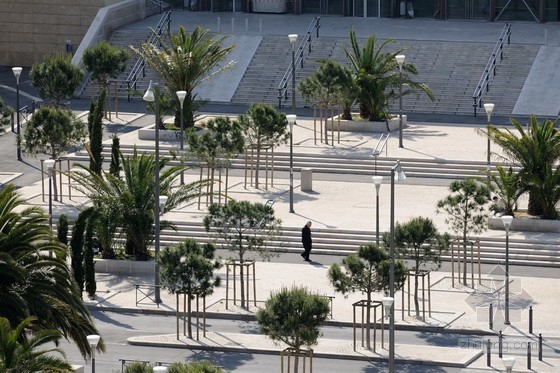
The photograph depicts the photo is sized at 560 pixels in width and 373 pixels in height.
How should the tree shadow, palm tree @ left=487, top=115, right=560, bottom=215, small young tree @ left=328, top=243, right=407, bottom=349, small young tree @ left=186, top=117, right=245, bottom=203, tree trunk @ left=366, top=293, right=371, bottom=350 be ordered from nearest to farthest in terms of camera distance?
1. the tree shadow
2. small young tree @ left=328, top=243, right=407, bottom=349
3. tree trunk @ left=366, top=293, right=371, bottom=350
4. palm tree @ left=487, top=115, right=560, bottom=215
5. small young tree @ left=186, top=117, right=245, bottom=203

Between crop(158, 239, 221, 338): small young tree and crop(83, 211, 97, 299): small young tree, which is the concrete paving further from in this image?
crop(158, 239, 221, 338): small young tree

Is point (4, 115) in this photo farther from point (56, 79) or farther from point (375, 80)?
point (375, 80)

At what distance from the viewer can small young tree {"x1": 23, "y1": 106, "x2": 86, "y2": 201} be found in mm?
65312

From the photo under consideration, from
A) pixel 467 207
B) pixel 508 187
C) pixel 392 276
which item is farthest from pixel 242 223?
pixel 508 187

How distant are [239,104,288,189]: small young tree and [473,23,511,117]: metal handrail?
1324 cm

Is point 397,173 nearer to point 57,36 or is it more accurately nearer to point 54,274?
point 54,274

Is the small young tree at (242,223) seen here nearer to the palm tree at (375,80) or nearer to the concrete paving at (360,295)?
the concrete paving at (360,295)

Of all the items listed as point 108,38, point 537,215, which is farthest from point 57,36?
point 537,215

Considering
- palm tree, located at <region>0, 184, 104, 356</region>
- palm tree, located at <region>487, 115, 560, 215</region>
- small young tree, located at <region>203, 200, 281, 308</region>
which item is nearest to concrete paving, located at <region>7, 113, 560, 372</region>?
palm tree, located at <region>487, 115, 560, 215</region>

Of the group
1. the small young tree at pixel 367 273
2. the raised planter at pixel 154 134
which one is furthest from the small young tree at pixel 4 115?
the small young tree at pixel 367 273

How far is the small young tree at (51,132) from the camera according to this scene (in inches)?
2571

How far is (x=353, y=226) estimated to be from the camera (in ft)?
199

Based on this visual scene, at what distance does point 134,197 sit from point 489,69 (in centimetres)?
2566

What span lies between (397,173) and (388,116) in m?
26.9
